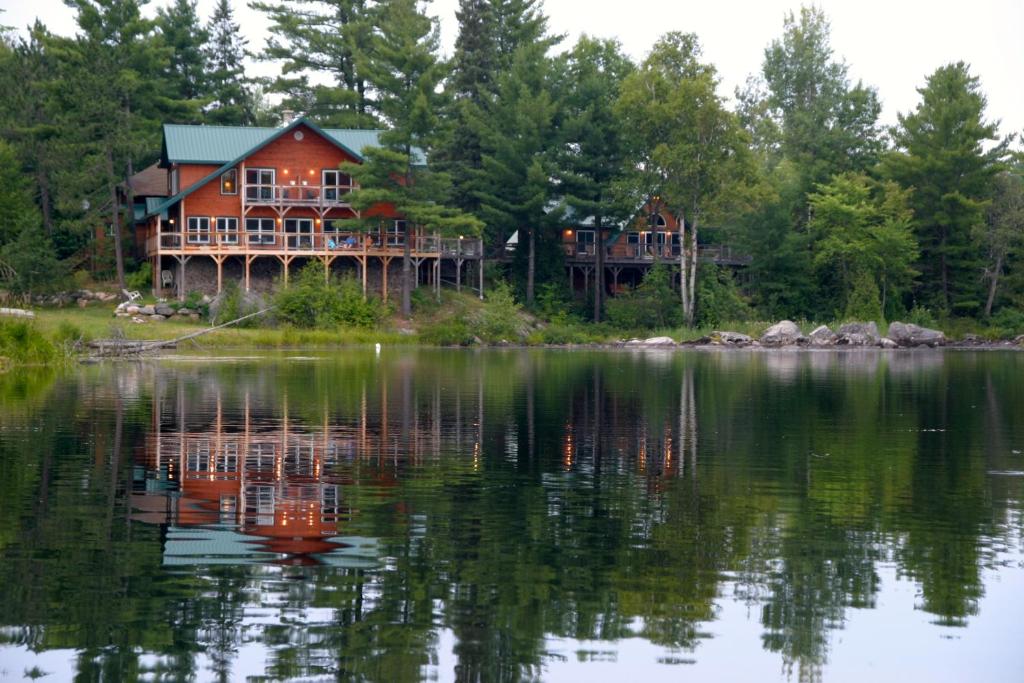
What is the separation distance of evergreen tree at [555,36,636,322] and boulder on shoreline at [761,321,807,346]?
398 inches

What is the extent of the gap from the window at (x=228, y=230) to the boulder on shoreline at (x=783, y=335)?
2797 centimetres

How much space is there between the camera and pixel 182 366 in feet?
135

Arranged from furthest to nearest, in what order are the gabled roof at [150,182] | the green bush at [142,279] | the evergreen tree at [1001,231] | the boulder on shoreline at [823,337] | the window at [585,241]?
the window at [585,241]
the evergreen tree at [1001,231]
the gabled roof at [150,182]
the boulder on shoreline at [823,337]
the green bush at [142,279]

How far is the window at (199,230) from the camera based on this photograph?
6397cm

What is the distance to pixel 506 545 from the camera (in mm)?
12031

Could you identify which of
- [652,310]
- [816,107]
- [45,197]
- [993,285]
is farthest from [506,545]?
[816,107]

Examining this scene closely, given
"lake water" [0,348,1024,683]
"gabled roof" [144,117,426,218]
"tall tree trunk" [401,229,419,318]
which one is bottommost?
"lake water" [0,348,1024,683]

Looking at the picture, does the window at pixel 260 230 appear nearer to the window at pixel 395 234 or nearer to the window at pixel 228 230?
the window at pixel 228 230

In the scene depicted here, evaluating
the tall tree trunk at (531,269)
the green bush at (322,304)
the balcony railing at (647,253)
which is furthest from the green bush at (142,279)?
the balcony railing at (647,253)

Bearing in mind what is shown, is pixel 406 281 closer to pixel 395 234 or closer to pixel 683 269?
pixel 395 234

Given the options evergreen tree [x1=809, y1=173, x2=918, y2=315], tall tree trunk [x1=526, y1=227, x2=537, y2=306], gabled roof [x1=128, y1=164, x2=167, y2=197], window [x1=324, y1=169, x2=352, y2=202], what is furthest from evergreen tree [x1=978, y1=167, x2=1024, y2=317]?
gabled roof [x1=128, y1=164, x2=167, y2=197]

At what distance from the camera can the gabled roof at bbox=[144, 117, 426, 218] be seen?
209 feet

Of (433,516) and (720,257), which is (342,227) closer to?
(720,257)

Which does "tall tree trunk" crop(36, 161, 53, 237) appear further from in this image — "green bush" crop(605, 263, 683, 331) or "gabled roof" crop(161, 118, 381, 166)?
"green bush" crop(605, 263, 683, 331)
